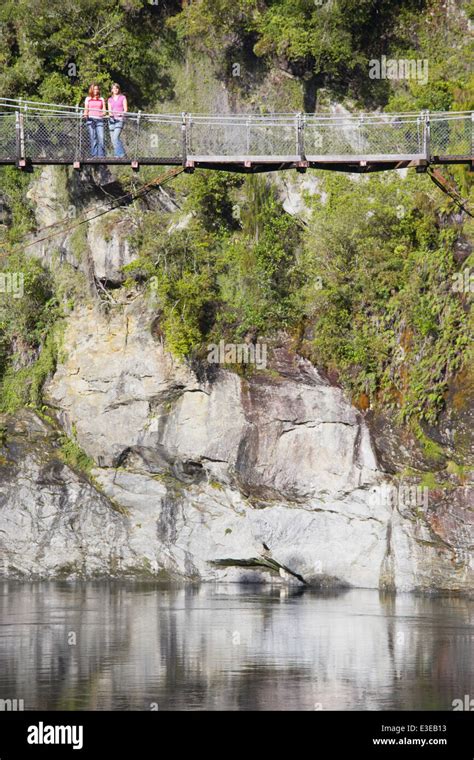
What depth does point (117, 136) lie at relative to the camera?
29469 millimetres

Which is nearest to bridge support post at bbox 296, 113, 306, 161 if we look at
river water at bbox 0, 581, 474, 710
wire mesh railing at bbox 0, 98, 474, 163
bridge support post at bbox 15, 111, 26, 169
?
wire mesh railing at bbox 0, 98, 474, 163

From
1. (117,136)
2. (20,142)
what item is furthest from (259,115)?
(20,142)

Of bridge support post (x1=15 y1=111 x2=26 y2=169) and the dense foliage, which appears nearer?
bridge support post (x1=15 y1=111 x2=26 y2=169)

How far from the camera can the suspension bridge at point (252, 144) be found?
28.0 m

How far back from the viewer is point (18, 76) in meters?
42.6

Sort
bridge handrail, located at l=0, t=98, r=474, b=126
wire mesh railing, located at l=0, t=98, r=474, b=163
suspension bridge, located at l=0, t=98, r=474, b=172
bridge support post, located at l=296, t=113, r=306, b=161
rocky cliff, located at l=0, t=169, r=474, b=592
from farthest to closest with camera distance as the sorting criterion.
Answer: rocky cliff, located at l=0, t=169, r=474, b=592 < bridge handrail, located at l=0, t=98, r=474, b=126 < wire mesh railing, located at l=0, t=98, r=474, b=163 < suspension bridge, located at l=0, t=98, r=474, b=172 < bridge support post, located at l=296, t=113, r=306, b=161

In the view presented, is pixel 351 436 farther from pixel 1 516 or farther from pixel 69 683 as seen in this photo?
pixel 69 683

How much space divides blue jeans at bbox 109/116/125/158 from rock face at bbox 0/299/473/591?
35.1 feet

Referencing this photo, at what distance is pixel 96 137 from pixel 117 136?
0.51m

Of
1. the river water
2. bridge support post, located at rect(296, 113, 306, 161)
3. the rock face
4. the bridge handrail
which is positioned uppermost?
the bridge handrail

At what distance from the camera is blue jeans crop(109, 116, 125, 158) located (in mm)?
29422

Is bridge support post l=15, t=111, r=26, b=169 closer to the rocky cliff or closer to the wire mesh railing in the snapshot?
the wire mesh railing

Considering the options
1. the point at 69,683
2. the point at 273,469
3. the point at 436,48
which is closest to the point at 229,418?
the point at 273,469

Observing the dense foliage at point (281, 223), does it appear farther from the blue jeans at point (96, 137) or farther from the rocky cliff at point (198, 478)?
the blue jeans at point (96, 137)
